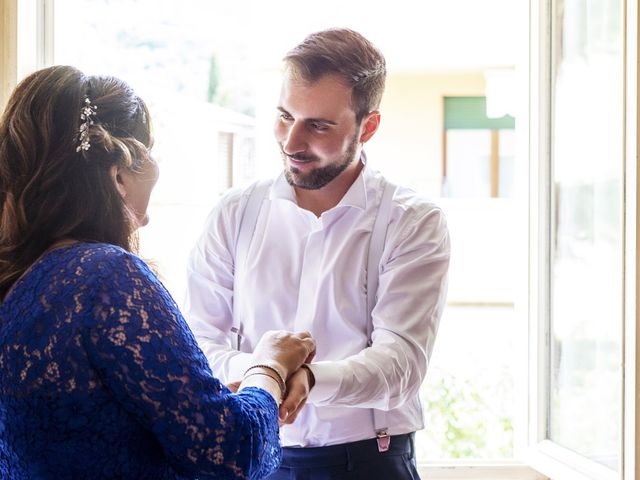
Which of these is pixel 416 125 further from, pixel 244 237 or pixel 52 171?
pixel 52 171

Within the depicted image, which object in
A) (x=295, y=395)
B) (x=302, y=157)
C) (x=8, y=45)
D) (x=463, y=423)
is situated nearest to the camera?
(x=295, y=395)

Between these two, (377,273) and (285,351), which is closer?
(285,351)

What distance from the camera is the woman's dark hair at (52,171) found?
1185mm

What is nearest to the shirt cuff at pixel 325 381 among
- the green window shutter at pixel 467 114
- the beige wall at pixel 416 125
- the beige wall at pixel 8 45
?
the beige wall at pixel 8 45

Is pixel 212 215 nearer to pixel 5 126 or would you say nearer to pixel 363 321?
pixel 363 321

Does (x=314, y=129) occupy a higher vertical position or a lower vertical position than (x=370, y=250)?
higher

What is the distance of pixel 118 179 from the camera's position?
1.26m

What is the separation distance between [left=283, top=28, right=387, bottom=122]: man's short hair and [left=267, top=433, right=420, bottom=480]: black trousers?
0.72 meters

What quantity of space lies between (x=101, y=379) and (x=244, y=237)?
2.64 feet

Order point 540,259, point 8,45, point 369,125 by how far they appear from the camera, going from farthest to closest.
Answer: point 540,259, point 8,45, point 369,125

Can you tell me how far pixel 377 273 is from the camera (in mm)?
1791

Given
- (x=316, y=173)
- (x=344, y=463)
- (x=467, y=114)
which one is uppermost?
(x=467, y=114)

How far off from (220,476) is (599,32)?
1.61m

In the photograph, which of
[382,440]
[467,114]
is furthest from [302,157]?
[467,114]
